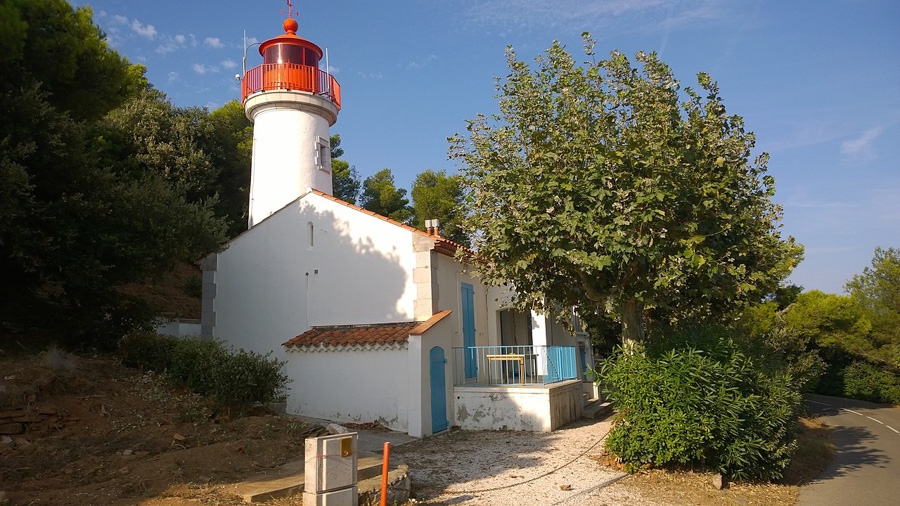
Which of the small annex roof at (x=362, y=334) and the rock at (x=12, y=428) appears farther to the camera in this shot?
the small annex roof at (x=362, y=334)

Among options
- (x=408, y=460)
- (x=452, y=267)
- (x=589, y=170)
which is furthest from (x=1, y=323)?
(x=589, y=170)

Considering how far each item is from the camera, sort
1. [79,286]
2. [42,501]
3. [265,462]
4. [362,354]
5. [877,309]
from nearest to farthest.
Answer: [42,501]
[265,462]
[79,286]
[362,354]
[877,309]

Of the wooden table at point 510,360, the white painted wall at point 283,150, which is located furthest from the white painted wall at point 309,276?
the white painted wall at point 283,150

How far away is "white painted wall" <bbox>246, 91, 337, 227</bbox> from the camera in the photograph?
17.6m

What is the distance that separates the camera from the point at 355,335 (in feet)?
42.2

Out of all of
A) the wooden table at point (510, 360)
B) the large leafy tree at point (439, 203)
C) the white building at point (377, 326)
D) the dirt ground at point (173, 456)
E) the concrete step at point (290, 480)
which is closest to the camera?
the concrete step at point (290, 480)

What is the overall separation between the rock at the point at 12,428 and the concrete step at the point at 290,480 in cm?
Answer: 356

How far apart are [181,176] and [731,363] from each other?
20.4 meters

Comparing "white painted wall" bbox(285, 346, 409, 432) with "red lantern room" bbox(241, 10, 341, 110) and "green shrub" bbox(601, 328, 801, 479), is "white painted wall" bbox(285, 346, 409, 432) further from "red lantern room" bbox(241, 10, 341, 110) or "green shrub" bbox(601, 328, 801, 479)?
"red lantern room" bbox(241, 10, 341, 110)

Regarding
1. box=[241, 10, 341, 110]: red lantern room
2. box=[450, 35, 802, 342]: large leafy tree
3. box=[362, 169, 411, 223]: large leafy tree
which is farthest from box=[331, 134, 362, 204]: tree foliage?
box=[450, 35, 802, 342]: large leafy tree

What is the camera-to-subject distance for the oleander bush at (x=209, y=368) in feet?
33.3

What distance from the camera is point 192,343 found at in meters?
11.2

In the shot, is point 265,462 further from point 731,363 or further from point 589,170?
point 731,363

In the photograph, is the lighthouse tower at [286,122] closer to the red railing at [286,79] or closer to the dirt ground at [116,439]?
the red railing at [286,79]
